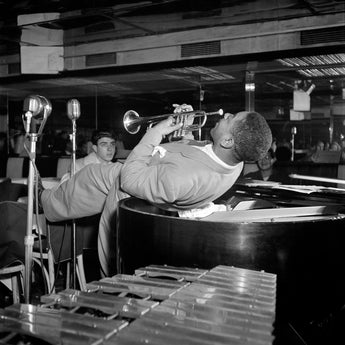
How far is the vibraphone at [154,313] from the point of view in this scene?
1354 millimetres

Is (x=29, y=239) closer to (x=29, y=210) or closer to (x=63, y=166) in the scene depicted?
(x=29, y=210)

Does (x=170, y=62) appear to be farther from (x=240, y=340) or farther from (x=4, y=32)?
(x=240, y=340)

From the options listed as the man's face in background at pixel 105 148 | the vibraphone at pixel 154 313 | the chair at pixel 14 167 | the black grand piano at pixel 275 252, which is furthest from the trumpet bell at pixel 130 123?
the chair at pixel 14 167

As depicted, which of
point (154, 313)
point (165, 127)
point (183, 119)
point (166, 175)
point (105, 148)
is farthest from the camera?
point (105, 148)

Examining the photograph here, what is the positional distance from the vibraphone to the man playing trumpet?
734 mm

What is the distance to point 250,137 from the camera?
2.76 metres

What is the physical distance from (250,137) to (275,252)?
733 millimetres

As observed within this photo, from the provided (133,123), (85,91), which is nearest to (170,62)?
(85,91)

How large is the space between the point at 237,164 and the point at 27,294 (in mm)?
1439

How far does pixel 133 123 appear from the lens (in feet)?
13.3

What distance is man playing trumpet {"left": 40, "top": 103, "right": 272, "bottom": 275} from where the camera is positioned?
8.64 feet

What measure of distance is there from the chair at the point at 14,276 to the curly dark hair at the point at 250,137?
1773 mm

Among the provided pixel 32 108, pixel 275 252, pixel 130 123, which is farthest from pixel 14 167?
pixel 275 252

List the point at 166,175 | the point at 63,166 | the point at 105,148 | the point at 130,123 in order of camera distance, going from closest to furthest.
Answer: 1. the point at 166,175
2. the point at 130,123
3. the point at 105,148
4. the point at 63,166
